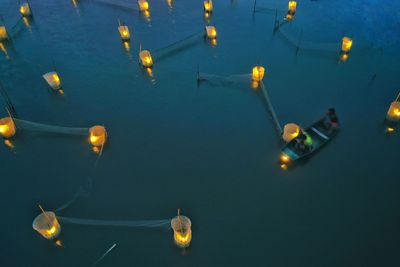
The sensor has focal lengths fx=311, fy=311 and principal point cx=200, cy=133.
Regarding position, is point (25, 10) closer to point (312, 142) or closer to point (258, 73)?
point (258, 73)

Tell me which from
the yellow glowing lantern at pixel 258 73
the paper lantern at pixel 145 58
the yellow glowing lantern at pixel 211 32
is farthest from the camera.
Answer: the yellow glowing lantern at pixel 211 32

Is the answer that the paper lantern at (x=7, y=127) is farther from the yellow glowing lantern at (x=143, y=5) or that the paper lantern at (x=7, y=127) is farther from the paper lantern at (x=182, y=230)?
the yellow glowing lantern at (x=143, y=5)

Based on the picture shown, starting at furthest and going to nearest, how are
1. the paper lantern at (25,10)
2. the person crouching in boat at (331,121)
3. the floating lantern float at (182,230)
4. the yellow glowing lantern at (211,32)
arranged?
the paper lantern at (25,10), the yellow glowing lantern at (211,32), the person crouching in boat at (331,121), the floating lantern float at (182,230)

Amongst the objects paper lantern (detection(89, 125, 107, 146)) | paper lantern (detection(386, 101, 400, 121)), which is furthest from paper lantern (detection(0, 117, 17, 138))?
paper lantern (detection(386, 101, 400, 121))

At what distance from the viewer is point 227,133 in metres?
11.1

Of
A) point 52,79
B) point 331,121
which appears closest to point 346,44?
point 331,121

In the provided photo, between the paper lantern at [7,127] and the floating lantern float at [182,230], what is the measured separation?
669 centimetres

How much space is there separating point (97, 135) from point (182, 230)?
4519 millimetres

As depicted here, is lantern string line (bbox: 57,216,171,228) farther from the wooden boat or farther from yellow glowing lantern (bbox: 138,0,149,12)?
yellow glowing lantern (bbox: 138,0,149,12)

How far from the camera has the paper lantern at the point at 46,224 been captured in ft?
25.8

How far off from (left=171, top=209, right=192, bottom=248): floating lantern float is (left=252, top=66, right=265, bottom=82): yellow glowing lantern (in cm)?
723

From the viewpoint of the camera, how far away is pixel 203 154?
1035cm

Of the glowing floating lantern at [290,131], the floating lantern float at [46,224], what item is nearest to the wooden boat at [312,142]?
the glowing floating lantern at [290,131]

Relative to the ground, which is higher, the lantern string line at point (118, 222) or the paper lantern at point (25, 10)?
the paper lantern at point (25, 10)
